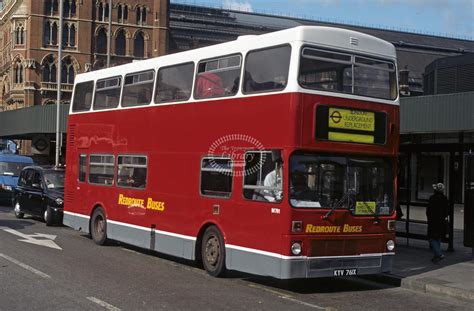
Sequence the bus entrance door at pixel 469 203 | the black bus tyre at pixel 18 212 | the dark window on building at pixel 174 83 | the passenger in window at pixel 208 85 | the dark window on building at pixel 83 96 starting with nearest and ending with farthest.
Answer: the passenger in window at pixel 208 85, the dark window on building at pixel 174 83, the bus entrance door at pixel 469 203, the dark window on building at pixel 83 96, the black bus tyre at pixel 18 212

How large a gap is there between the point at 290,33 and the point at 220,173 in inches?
106

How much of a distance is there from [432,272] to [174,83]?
6.05 meters

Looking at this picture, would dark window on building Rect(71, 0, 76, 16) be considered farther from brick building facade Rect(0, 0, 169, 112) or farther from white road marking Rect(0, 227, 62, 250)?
white road marking Rect(0, 227, 62, 250)

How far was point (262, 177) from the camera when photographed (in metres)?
9.48

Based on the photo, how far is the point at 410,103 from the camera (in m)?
21.8

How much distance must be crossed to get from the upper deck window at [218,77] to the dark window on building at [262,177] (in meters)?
1.31

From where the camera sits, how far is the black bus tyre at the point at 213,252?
10.2m

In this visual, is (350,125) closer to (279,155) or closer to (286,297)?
(279,155)

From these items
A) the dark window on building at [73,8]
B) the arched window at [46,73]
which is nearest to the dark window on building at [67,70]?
the arched window at [46,73]

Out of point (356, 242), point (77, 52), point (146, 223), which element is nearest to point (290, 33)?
point (356, 242)

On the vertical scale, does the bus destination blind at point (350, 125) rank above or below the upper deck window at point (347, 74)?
below

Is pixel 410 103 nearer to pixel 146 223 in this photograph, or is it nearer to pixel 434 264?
pixel 434 264

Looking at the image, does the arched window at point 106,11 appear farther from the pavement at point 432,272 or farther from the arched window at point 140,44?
the pavement at point 432,272

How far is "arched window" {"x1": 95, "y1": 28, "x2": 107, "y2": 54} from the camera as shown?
91.0m
